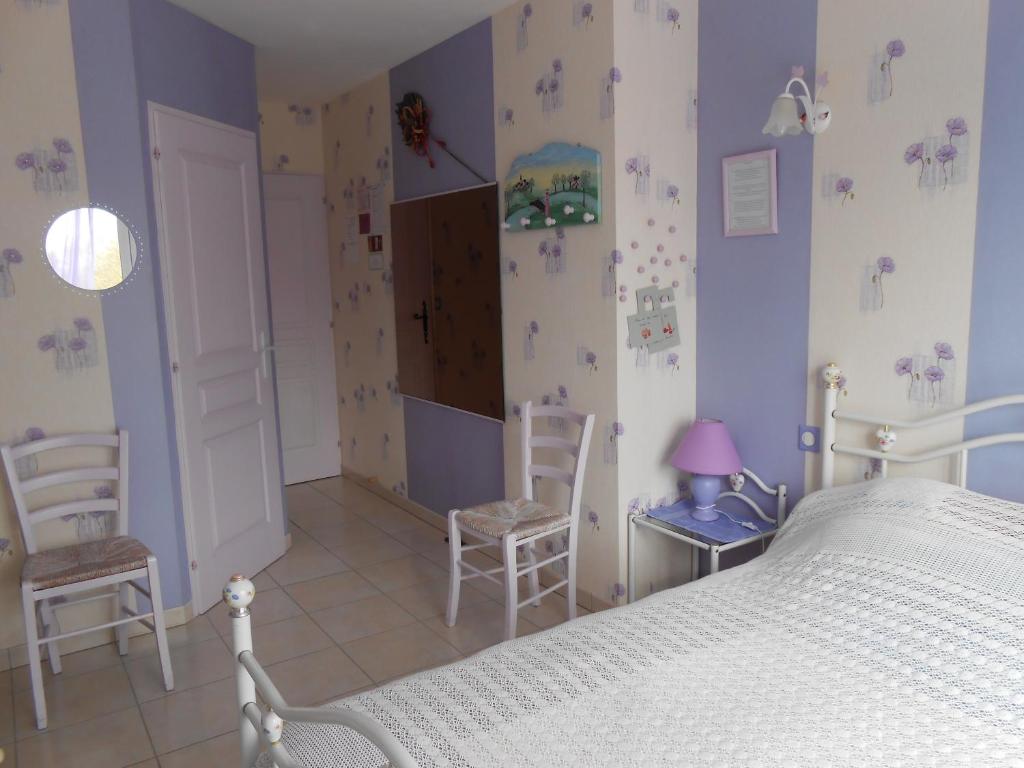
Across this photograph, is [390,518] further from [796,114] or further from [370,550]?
[796,114]

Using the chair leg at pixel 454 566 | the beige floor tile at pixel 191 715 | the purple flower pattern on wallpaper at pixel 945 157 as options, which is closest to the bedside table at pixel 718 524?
the chair leg at pixel 454 566

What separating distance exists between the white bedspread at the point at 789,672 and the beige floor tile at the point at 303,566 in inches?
79.0

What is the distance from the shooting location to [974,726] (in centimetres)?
153

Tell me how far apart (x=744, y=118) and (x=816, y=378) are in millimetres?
991

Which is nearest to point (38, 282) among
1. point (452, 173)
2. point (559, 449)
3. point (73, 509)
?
point (73, 509)

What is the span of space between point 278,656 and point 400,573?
845 mm

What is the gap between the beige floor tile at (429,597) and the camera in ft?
→ 10.6

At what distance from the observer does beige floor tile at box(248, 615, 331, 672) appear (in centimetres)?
288

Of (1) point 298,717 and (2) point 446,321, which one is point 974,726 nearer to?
(1) point 298,717

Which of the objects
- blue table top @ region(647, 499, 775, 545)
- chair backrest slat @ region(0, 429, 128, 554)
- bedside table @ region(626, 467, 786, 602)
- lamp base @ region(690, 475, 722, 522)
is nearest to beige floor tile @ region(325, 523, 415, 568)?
chair backrest slat @ region(0, 429, 128, 554)

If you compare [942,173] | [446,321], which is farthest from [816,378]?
[446,321]

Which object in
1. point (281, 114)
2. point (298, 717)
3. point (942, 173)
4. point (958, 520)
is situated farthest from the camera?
point (281, 114)

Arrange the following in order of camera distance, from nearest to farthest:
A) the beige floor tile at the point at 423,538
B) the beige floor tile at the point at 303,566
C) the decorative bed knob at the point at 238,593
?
the decorative bed knob at the point at 238,593 → the beige floor tile at the point at 303,566 → the beige floor tile at the point at 423,538

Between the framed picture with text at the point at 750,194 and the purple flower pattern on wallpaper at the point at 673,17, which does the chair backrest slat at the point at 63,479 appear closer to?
A: the framed picture with text at the point at 750,194
